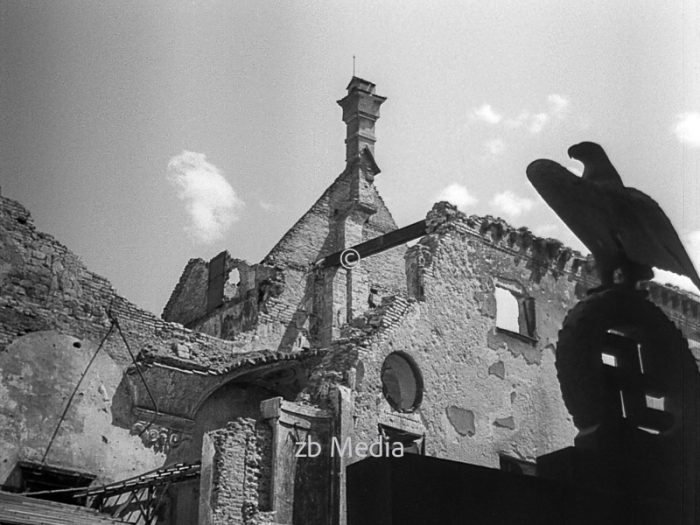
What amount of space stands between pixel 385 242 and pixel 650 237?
1407 cm

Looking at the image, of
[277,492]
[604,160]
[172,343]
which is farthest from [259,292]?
[604,160]

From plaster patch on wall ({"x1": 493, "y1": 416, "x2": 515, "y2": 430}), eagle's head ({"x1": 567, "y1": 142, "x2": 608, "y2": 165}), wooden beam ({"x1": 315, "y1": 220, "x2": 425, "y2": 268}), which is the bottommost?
eagle's head ({"x1": 567, "y1": 142, "x2": 608, "y2": 165})

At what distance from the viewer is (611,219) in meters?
5.96

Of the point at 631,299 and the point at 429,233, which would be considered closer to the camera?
the point at 631,299

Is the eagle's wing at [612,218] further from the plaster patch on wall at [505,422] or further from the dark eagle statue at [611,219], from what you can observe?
the plaster patch on wall at [505,422]

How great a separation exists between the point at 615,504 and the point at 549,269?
1347 centimetres

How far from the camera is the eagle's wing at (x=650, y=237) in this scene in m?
6.00

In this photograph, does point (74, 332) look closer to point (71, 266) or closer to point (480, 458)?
point (71, 266)

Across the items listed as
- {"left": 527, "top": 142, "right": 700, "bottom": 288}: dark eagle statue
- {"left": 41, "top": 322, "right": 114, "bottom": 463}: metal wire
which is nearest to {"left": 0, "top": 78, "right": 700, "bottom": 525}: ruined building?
{"left": 41, "top": 322, "right": 114, "bottom": 463}: metal wire

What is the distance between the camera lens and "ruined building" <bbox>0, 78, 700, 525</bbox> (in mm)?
14172

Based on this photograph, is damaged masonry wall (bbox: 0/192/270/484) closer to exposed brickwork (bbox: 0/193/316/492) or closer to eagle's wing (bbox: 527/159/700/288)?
exposed brickwork (bbox: 0/193/316/492)

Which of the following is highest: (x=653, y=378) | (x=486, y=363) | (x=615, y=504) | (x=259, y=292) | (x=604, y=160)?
(x=259, y=292)

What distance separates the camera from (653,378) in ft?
18.7

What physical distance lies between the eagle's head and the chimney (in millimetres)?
20573
